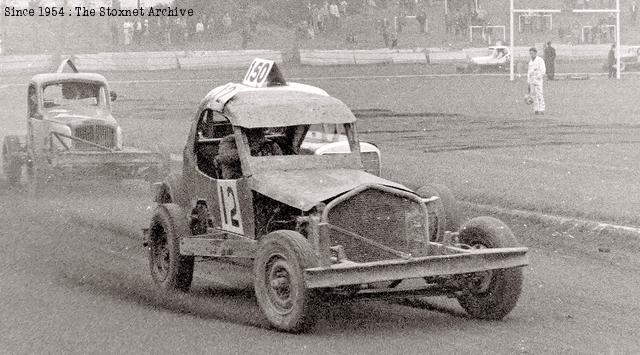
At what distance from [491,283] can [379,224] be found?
0.91 meters

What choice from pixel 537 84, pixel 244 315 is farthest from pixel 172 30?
pixel 244 315

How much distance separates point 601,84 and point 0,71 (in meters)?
25.4

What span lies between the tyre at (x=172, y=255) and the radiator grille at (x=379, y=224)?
1929mm

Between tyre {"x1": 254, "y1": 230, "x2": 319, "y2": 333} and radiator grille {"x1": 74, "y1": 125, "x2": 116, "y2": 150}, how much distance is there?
1111 cm

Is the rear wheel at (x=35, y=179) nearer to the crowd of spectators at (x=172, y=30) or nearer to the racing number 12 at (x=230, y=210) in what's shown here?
the racing number 12 at (x=230, y=210)

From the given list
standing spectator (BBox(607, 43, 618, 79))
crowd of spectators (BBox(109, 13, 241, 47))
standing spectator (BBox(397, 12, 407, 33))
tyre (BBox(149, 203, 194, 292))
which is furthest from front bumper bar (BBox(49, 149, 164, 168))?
standing spectator (BBox(397, 12, 407, 33))

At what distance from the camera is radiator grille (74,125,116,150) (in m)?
18.8

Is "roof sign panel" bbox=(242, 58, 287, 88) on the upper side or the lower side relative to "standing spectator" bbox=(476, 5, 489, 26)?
lower

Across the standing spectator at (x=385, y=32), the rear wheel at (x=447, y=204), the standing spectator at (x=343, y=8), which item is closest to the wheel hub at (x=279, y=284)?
the rear wheel at (x=447, y=204)

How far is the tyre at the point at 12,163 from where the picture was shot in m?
19.2

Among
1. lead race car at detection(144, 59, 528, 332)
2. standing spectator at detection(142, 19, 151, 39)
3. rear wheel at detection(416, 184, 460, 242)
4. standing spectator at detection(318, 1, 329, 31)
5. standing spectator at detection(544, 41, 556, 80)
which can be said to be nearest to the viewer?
lead race car at detection(144, 59, 528, 332)

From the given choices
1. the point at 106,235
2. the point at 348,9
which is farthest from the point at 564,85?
the point at 106,235

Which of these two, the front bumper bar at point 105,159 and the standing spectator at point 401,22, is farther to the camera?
the standing spectator at point 401,22

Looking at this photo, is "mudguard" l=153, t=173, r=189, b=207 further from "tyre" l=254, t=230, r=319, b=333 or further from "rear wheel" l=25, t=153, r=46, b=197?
"rear wheel" l=25, t=153, r=46, b=197
